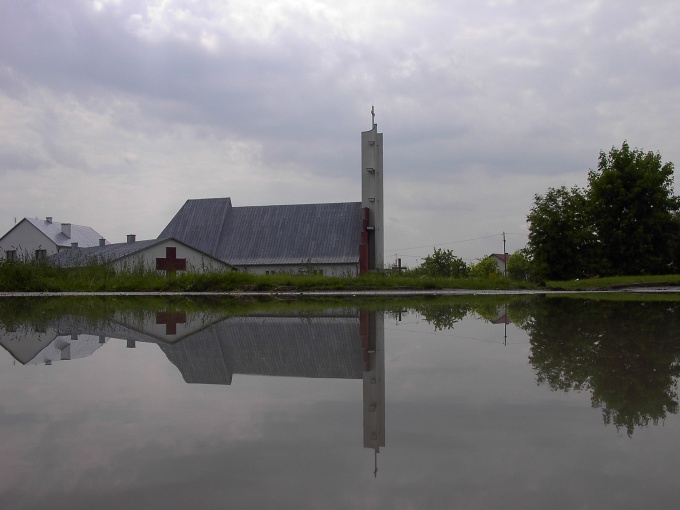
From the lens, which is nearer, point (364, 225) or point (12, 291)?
point (12, 291)

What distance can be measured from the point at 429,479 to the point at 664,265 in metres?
46.3

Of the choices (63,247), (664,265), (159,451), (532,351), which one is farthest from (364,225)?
(159,451)

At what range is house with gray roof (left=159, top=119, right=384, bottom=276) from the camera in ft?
144

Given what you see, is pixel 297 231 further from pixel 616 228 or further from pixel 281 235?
pixel 616 228

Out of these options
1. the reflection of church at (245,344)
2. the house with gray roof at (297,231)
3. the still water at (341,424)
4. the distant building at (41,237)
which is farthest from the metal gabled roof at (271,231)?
the still water at (341,424)

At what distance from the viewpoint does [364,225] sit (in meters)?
43.4

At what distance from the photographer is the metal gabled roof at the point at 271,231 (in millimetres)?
44719

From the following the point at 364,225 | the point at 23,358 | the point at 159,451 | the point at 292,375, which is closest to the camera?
the point at 159,451

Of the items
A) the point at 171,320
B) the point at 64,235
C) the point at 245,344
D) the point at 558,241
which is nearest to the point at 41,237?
the point at 64,235

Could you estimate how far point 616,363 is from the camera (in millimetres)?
5227

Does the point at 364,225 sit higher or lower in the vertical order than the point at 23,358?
higher

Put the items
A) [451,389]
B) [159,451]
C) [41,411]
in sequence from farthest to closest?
[451,389] → [41,411] → [159,451]

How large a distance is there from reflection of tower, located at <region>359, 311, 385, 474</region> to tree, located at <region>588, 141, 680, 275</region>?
3944 centimetres

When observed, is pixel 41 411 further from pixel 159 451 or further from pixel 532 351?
pixel 532 351
